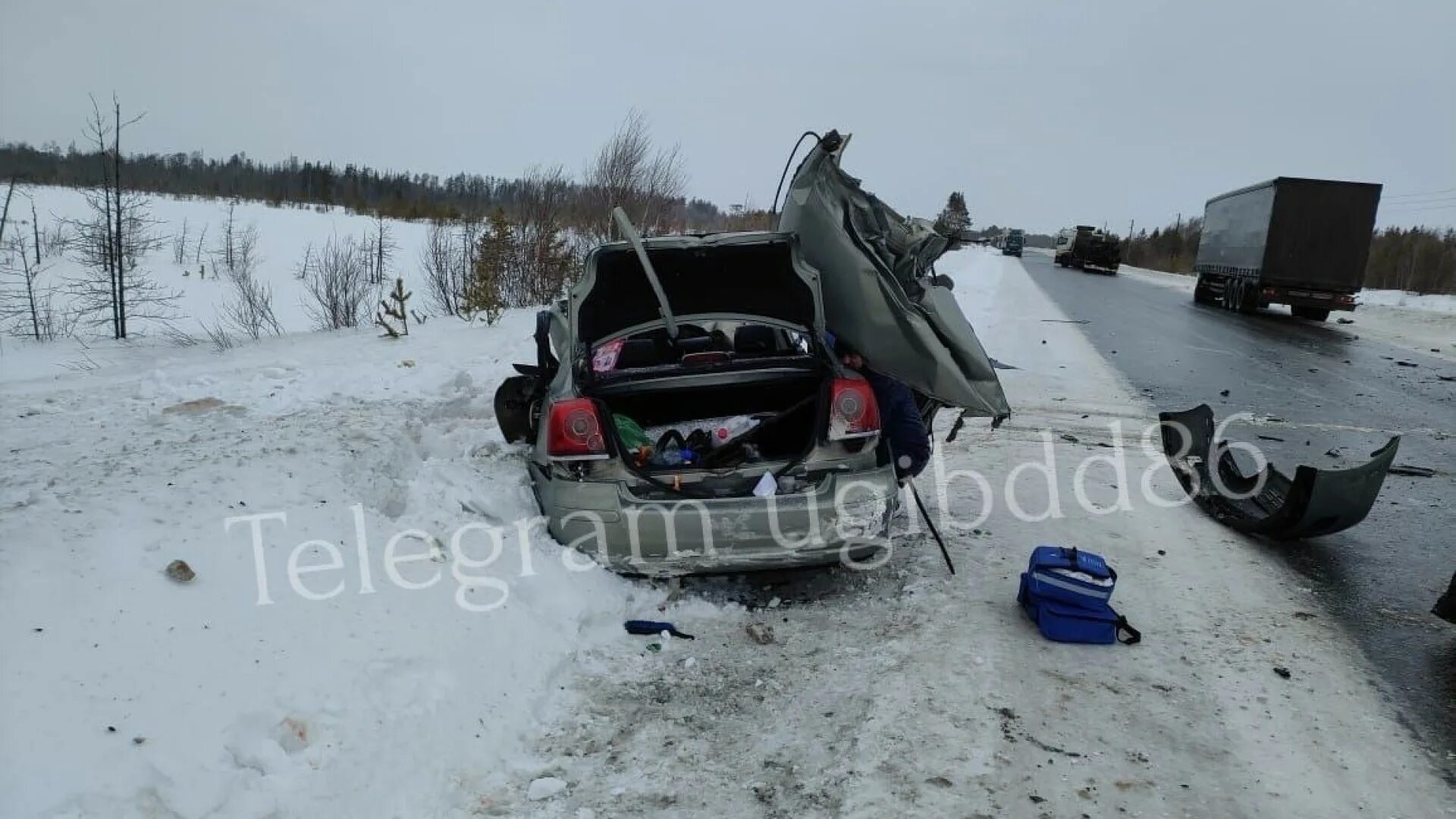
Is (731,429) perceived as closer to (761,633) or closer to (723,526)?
(723,526)

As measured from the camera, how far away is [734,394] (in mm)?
5035

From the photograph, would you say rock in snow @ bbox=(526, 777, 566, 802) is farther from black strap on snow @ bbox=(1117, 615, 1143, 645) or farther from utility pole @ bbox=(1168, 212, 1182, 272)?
utility pole @ bbox=(1168, 212, 1182, 272)

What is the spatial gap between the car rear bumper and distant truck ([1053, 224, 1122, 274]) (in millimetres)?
44212

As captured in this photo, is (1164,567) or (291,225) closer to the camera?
(1164,567)

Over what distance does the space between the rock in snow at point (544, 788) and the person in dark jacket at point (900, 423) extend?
2.57 metres

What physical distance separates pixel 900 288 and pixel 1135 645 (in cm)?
228

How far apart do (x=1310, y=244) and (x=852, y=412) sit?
21.7 m

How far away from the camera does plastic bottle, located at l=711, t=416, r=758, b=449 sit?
4.68 metres

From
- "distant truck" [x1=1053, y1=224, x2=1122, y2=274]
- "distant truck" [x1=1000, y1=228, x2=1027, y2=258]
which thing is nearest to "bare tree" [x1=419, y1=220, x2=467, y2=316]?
"distant truck" [x1=1053, y1=224, x2=1122, y2=274]

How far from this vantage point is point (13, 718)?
2.40 meters

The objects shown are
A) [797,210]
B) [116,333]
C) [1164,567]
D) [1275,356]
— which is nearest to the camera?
[1164,567]

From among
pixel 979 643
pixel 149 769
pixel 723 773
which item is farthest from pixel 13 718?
pixel 979 643

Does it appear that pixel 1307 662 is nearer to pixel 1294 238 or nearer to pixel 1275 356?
pixel 1275 356

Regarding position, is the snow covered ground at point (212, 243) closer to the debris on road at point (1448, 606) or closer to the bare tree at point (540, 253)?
the bare tree at point (540, 253)
